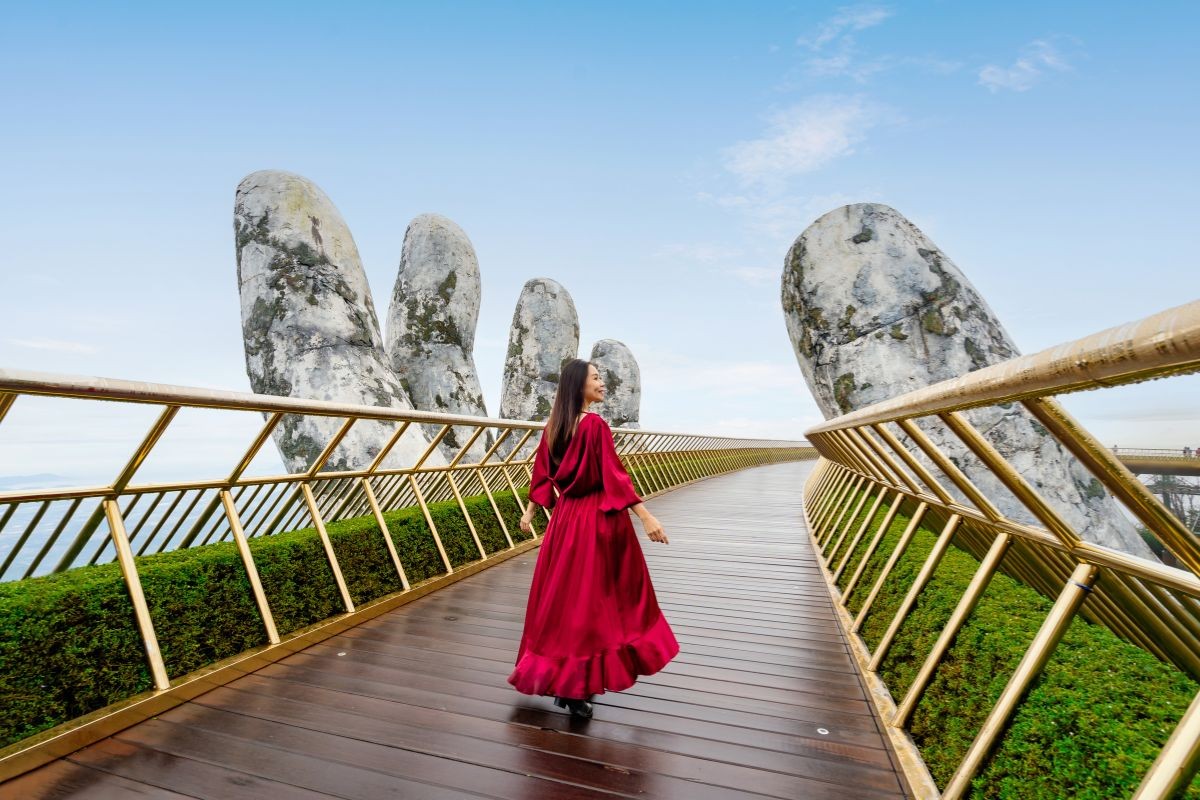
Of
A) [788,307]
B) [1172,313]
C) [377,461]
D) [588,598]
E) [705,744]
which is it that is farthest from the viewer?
[788,307]

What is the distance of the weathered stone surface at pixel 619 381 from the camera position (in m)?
24.9

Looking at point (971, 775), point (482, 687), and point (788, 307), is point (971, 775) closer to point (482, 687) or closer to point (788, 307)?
point (482, 687)

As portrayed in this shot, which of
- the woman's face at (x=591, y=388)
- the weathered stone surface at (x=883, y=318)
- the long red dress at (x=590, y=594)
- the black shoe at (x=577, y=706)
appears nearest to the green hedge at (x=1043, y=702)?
the long red dress at (x=590, y=594)

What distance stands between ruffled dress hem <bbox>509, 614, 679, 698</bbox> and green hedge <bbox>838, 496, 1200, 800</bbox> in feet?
3.94

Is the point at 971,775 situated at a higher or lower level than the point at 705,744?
higher

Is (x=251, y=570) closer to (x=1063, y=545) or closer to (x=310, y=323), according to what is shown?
(x=1063, y=545)

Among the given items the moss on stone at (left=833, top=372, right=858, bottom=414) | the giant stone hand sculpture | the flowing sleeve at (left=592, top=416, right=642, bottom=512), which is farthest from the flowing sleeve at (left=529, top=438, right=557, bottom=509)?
the giant stone hand sculpture

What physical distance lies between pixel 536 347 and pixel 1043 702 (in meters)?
20.9

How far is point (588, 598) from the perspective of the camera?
3016 millimetres

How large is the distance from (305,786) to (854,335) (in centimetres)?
863

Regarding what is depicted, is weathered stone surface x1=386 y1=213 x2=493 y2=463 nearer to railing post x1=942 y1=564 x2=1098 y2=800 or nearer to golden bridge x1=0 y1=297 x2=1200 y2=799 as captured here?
golden bridge x1=0 y1=297 x2=1200 y2=799

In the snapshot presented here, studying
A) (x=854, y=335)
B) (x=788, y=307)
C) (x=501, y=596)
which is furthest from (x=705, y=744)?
(x=788, y=307)

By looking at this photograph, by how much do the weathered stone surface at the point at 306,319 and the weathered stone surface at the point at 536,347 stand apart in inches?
319

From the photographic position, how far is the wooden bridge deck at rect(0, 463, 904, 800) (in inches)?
93.4
